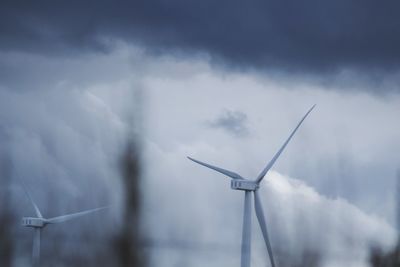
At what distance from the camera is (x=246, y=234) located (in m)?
146

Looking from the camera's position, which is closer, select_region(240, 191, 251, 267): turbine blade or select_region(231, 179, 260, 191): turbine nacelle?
select_region(240, 191, 251, 267): turbine blade

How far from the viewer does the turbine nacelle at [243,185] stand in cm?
14862

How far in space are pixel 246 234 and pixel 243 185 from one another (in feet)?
27.4

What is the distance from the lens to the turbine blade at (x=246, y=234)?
14388 centimetres

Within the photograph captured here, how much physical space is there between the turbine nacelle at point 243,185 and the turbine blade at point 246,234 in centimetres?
118

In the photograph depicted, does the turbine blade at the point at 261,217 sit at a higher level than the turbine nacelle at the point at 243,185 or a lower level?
lower

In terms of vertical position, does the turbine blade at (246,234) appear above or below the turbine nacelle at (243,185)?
below

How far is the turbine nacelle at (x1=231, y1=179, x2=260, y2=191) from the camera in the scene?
148625 mm

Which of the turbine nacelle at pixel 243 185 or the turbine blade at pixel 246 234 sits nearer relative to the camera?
the turbine blade at pixel 246 234

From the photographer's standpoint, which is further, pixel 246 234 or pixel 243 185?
pixel 243 185

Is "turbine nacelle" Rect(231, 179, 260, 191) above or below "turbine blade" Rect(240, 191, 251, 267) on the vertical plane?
above

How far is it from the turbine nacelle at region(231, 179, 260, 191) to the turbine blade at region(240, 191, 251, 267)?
1.18 meters

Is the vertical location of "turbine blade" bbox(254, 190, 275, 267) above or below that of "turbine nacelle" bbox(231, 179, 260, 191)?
below

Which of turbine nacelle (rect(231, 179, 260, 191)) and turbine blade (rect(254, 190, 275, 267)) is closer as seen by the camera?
turbine blade (rect(254, 190, 275, 267))
